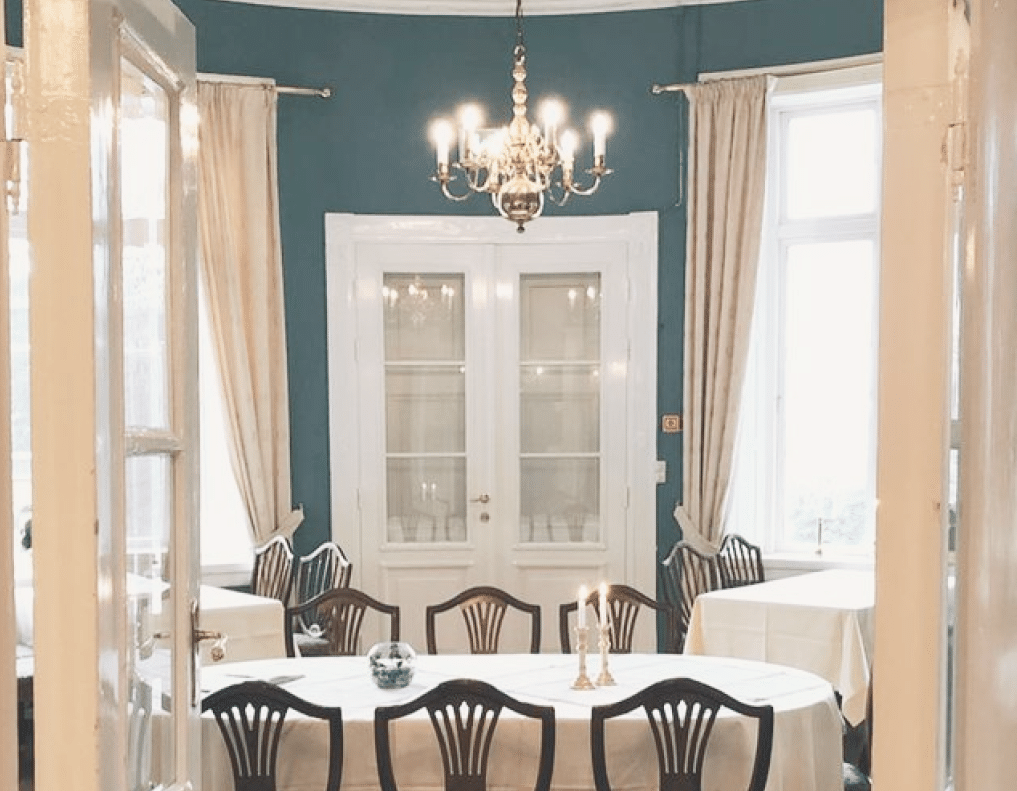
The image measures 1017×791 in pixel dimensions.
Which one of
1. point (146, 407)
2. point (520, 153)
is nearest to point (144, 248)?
point (146, 407)

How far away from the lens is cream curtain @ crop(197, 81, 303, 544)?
6340 mm

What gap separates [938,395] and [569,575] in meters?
5.28

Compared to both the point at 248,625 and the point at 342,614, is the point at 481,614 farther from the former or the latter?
the point at 248,625

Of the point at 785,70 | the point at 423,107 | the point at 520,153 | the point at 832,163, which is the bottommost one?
the point at 520,153

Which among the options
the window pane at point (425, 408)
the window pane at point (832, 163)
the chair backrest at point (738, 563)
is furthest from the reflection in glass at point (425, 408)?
the window pane at point (832, 163)

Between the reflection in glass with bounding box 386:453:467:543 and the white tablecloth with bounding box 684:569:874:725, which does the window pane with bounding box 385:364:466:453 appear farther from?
the white tablecloth with bounding box 684:569:874:725

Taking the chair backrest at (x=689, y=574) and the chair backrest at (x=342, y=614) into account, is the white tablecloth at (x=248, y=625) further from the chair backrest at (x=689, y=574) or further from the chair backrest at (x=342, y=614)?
the chair backrest at (x=689, y=574)

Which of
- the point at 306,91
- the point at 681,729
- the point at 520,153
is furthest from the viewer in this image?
the point at 306,91

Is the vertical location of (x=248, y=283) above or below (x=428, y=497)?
above

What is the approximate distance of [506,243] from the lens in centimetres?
677

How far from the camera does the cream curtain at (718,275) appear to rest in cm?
645

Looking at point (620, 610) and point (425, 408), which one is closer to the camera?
point (620, 610)

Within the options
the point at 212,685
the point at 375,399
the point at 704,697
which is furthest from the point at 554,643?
the point at 704,697

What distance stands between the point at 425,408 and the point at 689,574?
166cm
